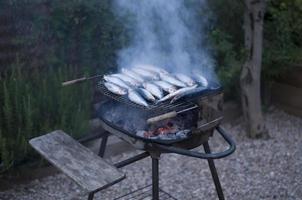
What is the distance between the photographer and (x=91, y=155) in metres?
2.67

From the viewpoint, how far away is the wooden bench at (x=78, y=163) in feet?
7.73

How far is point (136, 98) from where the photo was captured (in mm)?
2662

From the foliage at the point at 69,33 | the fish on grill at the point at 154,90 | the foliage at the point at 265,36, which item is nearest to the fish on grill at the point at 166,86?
the fish on grill at the point at 154,90

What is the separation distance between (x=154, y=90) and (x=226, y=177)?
1.54m

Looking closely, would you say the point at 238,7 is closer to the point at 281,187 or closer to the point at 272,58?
the point at 272,58

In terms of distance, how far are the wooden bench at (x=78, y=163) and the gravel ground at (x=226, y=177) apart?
3.05 ft

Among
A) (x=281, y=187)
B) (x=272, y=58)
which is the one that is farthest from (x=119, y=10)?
(x=281, y=187)

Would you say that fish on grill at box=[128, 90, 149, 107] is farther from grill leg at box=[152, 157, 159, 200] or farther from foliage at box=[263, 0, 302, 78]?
foliage at box=[263, 0, 302, 78]

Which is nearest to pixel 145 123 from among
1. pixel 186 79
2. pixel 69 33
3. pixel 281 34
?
pixel 186 79

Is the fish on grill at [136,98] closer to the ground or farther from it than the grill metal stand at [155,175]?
farther from it

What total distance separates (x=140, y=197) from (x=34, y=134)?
3.15 ft

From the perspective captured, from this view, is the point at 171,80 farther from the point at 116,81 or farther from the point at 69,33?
the point at 69,33

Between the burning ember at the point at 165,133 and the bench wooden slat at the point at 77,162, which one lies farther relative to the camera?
the burning ember at the point at 165,133

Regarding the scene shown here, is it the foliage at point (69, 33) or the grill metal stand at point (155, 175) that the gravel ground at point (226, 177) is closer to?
the foliage at point (69, 33)
